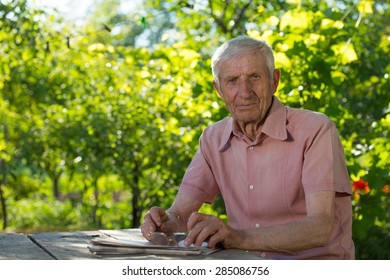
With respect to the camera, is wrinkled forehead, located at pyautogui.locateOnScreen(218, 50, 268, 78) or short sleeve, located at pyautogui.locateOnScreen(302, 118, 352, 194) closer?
short sleeve, located at pyautogui.locateOnScreen(302, 118, 352, 194)

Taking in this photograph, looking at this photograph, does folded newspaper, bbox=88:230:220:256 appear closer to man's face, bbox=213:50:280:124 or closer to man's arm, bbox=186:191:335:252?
man's arm, bbox=186:191:335:252

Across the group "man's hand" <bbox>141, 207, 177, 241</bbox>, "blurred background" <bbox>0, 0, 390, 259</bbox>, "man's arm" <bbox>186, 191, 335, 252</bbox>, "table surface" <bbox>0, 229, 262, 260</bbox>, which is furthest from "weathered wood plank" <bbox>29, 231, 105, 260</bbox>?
"blurred background" <bbox>0, 0, 390, 259</bbox>

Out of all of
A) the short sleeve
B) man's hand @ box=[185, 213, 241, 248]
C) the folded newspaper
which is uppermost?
the short sleeve

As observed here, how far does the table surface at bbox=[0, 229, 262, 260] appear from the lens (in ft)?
6.11

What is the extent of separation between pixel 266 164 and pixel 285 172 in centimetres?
8

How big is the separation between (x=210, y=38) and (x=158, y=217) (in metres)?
2.76

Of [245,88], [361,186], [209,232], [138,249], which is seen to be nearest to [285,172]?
[245,88]

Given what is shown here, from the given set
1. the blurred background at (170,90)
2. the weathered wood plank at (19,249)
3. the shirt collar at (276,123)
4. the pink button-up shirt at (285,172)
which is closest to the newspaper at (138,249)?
the weathered wood plank at (19,249)

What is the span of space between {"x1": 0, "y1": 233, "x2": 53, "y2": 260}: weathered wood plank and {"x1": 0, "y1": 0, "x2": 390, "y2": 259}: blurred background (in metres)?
1.89

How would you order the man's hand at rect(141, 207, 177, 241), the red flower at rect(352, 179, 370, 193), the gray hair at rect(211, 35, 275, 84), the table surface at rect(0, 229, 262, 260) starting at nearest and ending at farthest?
the table surface at rect(0, 229, 262, 260), the man's hand at rect(141, 207, 177, 241), the gray hair at rect(211, 35, 275, 84), the red flower at rect(352, 179, 370, 193)

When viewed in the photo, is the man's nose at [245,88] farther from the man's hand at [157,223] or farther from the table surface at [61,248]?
the table surface at [61,248]

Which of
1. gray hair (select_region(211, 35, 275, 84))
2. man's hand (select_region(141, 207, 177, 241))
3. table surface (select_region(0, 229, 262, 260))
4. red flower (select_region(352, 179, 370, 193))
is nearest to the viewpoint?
table surface (select_region(0, 229, 262, 260))

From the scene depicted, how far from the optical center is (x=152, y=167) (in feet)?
17.5
